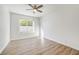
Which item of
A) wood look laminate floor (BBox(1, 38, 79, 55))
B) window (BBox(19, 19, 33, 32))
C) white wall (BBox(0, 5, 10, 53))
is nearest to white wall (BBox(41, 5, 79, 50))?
wood look laminate floor (BBox(1, 38, 79, 55))

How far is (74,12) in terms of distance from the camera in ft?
5.33

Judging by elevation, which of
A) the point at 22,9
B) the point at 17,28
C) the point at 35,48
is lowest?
the point at 35,48

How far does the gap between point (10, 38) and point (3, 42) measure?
0.12 metres

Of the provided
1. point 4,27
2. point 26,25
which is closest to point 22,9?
point 26,25

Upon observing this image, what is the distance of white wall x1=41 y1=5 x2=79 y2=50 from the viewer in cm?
163

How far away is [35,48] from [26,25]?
0.41m

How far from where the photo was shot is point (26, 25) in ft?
5.85

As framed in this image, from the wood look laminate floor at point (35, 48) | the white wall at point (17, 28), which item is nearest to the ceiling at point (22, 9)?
the white wall at point (17, 28)

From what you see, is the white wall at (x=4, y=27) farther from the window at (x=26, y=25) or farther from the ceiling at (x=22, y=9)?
the window at (x=26, y=25)

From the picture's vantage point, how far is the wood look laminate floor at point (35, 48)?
162cm

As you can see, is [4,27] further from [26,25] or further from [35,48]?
[35,48]

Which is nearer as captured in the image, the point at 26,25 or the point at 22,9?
the point at 22,9
